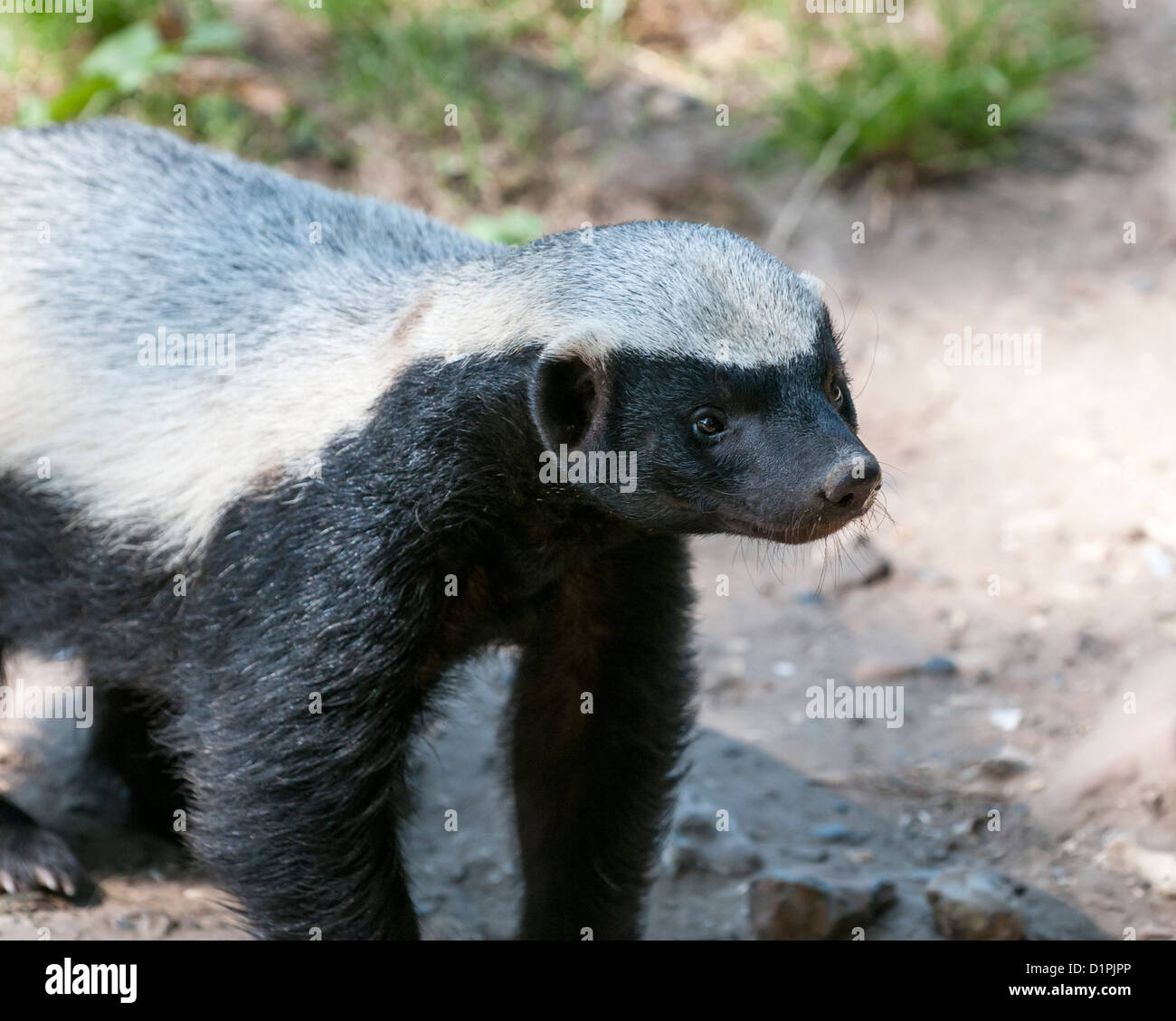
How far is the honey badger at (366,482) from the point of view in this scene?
338 centimetres

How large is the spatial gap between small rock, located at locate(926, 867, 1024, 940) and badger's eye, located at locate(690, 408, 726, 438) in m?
2.02

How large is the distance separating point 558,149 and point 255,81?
68.3 inches

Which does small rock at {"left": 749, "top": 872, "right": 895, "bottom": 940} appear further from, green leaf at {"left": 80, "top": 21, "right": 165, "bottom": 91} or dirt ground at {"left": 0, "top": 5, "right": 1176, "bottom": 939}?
green leaf at {"left": 80, "top": 21, "right": 165, "bottom": 91}

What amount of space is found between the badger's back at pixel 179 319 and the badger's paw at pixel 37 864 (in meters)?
1.29

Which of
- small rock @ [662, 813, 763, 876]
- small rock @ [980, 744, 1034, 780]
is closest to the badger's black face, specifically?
A: small rock @ [662, 813, 763, 876]

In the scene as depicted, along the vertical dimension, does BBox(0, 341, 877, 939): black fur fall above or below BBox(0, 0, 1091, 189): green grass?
below

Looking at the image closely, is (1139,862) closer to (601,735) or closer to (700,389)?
(601,735)

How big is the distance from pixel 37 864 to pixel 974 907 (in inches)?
115

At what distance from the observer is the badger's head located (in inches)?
129

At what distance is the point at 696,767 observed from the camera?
5.52 m

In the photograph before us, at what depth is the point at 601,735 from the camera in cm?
434

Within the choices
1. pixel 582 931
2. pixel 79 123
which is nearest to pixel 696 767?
Answer: pixel 582 931

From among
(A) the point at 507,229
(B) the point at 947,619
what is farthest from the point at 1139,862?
(A) the point at 507,229

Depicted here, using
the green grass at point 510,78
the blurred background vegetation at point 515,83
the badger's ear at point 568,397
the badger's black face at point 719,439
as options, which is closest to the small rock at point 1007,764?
the badger's black face at point 719,439
